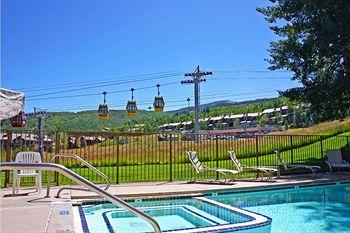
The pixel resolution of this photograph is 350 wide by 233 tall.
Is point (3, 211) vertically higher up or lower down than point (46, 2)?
lower down

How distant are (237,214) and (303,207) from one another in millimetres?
2707

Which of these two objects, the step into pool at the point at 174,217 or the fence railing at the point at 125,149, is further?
the fence railing at the point at 125,149

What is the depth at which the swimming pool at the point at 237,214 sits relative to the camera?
708 centimetres

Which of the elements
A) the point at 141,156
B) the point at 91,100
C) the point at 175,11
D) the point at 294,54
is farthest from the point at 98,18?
the point at 91,100

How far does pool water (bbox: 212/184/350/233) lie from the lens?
7587 mm

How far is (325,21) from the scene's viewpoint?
1591 cm

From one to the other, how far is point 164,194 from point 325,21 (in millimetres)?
10825

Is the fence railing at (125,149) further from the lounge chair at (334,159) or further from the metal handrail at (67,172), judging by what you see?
the metal handrail at (67,172)

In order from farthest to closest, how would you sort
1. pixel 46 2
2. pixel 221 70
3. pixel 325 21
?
pixel 221 70 < pixel 325 21 < pixel 46 2

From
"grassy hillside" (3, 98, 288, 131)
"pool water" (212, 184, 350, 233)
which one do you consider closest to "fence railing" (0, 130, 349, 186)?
"pool water" (212, 184, 350, 233)

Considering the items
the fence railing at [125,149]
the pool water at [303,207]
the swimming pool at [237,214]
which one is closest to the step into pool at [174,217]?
the swimming pool at [237,214]

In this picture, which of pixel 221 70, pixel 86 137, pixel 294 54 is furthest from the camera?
pixel 221 70

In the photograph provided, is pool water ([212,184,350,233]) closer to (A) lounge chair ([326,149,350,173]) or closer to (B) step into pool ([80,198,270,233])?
(B) step into pool ([80,198,270,233])

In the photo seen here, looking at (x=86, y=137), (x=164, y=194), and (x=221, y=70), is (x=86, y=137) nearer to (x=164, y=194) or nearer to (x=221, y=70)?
(x=164, y=194)
